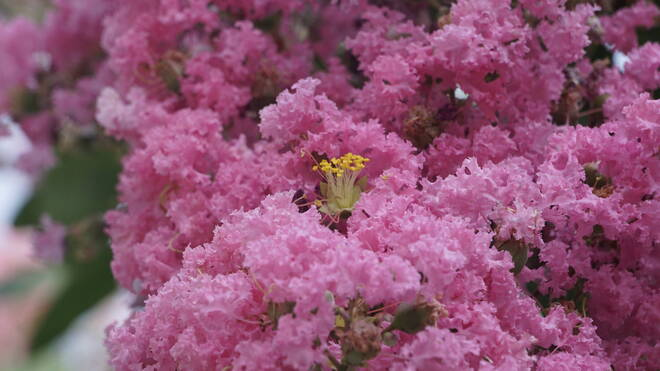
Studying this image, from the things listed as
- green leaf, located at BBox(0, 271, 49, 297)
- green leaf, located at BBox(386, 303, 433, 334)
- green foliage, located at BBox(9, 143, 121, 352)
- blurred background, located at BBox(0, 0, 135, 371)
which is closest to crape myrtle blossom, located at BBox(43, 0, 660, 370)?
green leaf, located at BBox(386, 303, 433, 334)

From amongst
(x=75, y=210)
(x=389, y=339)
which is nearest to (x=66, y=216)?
(x=75, y=210)

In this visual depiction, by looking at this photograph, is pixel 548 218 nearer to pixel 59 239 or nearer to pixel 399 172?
pixel 399 172

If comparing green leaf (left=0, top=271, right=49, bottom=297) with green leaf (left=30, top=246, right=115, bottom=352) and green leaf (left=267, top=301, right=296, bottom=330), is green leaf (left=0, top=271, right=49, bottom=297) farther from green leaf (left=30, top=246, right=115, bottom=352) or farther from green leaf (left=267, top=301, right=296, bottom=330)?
green leaf (left=267, top=301, right=296, bottom=330)

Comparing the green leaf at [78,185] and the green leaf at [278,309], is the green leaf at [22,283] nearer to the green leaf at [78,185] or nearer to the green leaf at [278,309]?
Result: the green leaf at [78,185]

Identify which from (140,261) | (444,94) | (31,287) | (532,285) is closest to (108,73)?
(140,261)

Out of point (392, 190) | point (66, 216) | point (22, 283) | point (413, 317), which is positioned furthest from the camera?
point (22, 283)

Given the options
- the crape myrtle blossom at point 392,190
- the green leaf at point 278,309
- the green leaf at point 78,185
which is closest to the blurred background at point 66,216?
the green leaf at point 78,185

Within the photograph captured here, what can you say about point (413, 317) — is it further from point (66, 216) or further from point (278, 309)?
point (66, 216)
